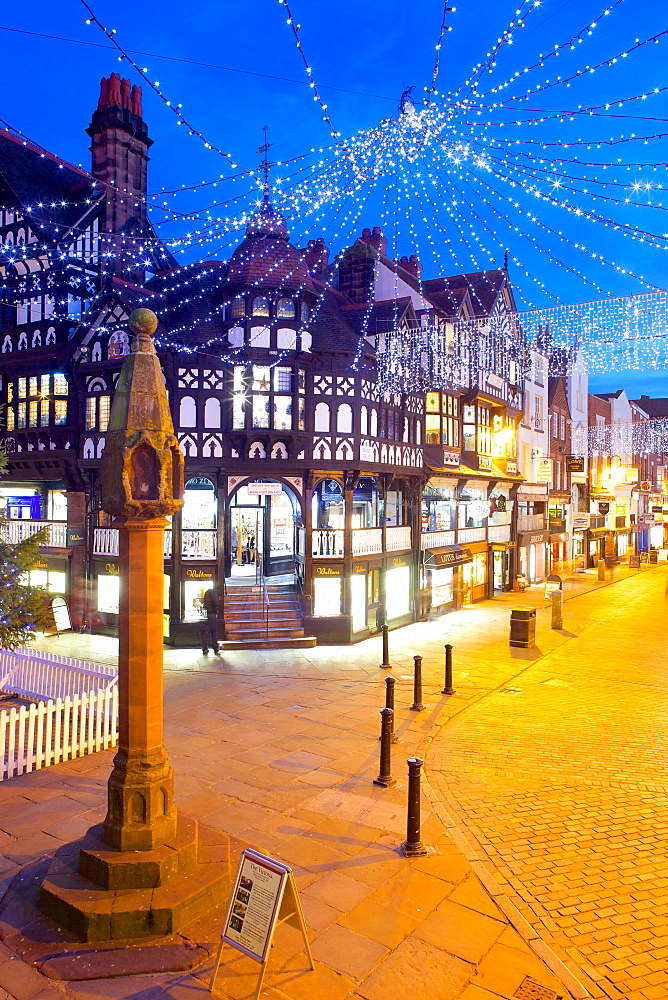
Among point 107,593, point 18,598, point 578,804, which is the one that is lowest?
point 578,804

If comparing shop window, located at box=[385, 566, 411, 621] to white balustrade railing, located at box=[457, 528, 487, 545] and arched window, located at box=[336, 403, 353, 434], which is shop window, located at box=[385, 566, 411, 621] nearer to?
Answer: white balustrade railing, located at box=[457, 528, 487, 545]

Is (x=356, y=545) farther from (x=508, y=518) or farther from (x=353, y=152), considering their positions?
(x=508, y=518)

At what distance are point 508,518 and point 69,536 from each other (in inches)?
803

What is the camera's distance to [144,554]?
6.23 m

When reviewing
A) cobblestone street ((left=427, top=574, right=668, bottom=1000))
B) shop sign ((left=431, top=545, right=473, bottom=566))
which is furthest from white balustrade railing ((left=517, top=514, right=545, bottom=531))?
cobblestone street ((left=427, top=574, right=668, bottom=1000))

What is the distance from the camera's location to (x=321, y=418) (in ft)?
59.9

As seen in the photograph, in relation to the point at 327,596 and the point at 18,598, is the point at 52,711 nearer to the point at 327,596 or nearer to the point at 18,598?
the point at 18,598

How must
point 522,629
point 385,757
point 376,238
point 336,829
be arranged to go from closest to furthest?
point 336,829 → point 385,757 → point 522,629 → point 376,238

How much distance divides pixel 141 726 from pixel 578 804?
5818mm

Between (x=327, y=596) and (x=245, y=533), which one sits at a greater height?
(x=245, y=533)

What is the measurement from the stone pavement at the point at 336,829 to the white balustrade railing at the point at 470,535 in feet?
35.9

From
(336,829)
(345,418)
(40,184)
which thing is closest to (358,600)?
(345,418)

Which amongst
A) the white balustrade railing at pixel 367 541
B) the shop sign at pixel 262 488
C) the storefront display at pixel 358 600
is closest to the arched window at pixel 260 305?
the shop sign at pixel 262 488

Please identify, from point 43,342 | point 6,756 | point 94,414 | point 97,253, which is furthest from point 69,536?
point 6,756
